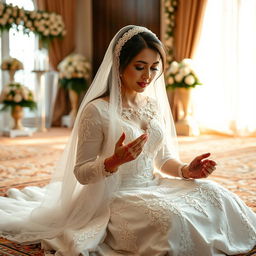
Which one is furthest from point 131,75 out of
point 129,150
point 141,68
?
point 129,150

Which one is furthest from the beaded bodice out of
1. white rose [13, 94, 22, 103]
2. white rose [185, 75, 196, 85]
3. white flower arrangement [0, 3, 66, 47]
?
white flower arrangement [0, 3, 66, 47]

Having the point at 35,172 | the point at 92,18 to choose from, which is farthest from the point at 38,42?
the point at 35,172

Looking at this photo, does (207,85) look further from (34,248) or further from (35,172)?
(34,248)

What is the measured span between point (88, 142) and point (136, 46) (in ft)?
1.92

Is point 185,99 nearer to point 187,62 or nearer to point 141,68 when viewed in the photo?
point 187,62

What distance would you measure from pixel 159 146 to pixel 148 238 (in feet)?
2.20

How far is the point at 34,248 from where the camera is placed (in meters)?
2.75

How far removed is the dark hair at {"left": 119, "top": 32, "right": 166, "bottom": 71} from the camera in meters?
2.61

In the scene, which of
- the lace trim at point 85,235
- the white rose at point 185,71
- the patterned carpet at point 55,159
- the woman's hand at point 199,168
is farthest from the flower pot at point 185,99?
the lace trim at point 85,235

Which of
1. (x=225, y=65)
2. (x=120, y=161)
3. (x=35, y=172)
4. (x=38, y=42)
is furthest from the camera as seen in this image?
(x=38, y=42)

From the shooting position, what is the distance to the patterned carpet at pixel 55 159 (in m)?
4.20

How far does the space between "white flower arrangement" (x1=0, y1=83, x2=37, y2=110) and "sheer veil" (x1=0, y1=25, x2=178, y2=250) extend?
5217mm

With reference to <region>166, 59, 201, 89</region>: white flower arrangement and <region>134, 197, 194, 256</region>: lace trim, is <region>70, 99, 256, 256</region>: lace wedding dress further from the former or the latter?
<region>166, 59, 201, 89</region>: white flower arrangement

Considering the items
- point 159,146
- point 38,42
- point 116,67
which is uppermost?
point 38,42
